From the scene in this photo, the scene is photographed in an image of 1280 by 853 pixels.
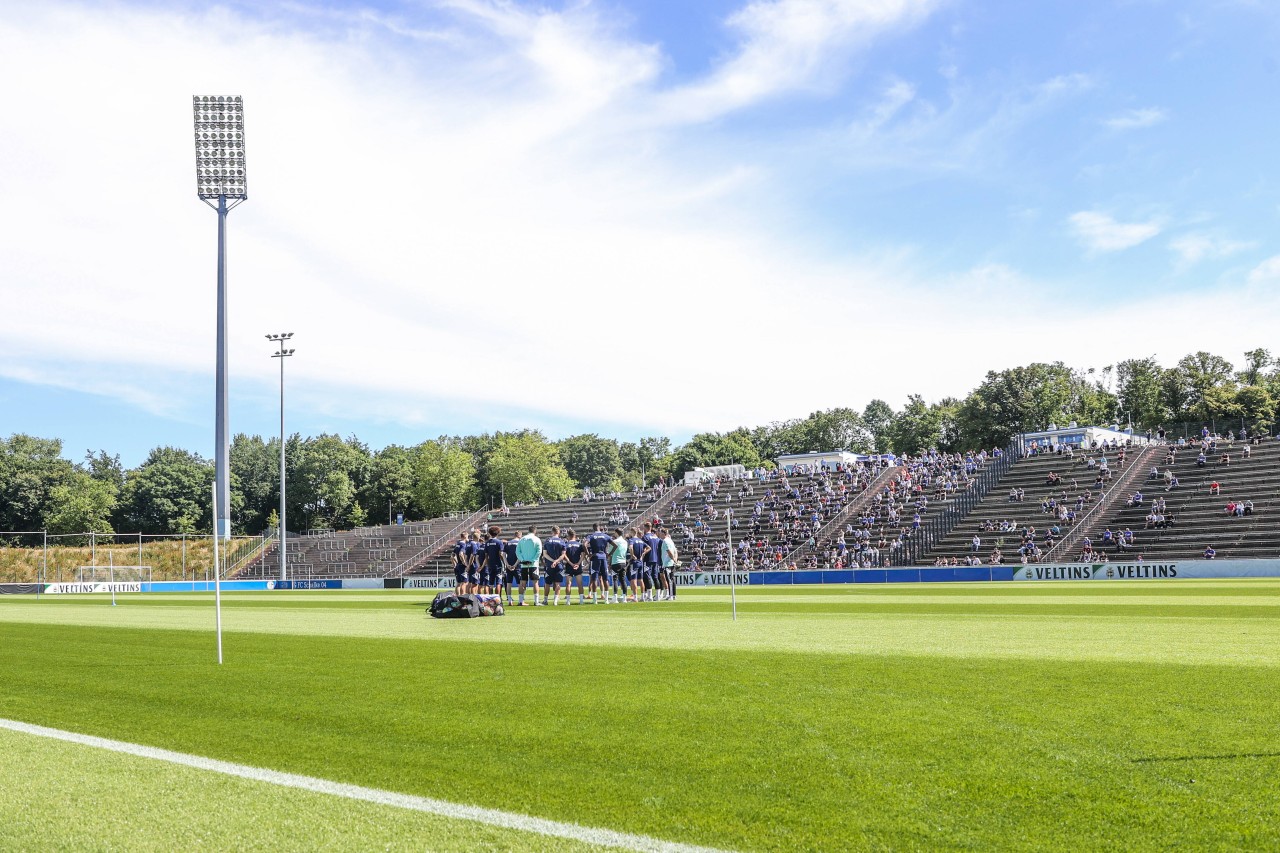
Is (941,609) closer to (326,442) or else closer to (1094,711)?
(1094,711)

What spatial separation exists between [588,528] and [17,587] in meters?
29.8

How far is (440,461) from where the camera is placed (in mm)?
99312

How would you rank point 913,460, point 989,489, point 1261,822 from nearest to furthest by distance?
point 1261,822, point 989,489, point 913,460

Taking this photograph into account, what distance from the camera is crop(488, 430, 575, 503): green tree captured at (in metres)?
100

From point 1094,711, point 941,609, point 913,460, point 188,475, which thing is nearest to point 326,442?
point 188,475

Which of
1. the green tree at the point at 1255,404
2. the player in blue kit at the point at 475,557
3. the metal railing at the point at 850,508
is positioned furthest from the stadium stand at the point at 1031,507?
the green tree at the point at 1255,404

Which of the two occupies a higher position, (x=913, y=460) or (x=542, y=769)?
(x=913, y=460)

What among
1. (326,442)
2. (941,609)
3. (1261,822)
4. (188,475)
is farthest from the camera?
(326,442)

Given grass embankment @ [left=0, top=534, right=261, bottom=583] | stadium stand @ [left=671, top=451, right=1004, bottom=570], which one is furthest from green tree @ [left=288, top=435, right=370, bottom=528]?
stadium stand @ [left=671, top=451, right=1004, bottom=570]

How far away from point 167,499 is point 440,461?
2611 centimetres

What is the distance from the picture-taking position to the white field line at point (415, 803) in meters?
4.39

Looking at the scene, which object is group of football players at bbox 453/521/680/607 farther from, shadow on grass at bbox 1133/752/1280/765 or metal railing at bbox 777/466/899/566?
metal railing at bbox 777/466/899/566

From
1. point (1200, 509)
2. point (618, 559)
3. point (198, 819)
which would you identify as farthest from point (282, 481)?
point (198, 819)

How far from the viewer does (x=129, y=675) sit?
423 inches
